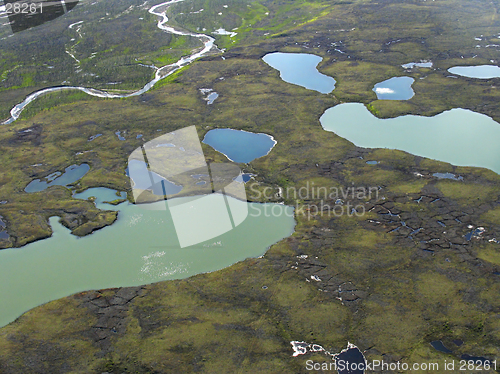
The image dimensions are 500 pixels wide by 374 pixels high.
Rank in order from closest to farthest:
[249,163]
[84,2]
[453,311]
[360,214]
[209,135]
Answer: [453,311]
[360,214]
[249,163]
[209,135]
[84,2]

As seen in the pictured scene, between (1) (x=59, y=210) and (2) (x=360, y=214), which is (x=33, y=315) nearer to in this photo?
(1) (x=59, y=210)

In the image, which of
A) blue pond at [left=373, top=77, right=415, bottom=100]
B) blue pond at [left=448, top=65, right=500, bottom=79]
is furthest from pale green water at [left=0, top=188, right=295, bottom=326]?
blue pond at [left=448, top=65, right=500, bottom=79]

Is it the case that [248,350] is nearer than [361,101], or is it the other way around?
[248,350]

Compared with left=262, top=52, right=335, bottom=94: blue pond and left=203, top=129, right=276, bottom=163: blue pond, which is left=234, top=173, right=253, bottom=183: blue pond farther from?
left=262, top=52, right=335, bottom=94: blue pond

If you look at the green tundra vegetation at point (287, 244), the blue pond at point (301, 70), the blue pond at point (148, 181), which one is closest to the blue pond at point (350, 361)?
the green tundra vegetation at point (287, 244)

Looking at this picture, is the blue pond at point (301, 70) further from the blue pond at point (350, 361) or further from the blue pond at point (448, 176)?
the blue pond at point (350, 361)

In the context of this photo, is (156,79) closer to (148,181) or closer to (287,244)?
(148,181)

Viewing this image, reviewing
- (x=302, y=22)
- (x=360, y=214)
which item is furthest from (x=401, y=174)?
(x=302, y=22)
